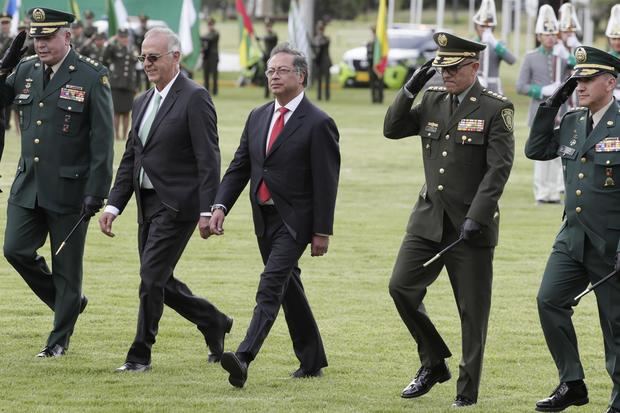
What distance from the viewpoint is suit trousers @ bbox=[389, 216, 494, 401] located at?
27.0 ft

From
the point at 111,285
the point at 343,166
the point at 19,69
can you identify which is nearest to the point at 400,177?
the point at 343,166

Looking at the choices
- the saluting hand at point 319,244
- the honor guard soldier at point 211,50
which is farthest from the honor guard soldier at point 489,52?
the honor guard soldier at point 211,50

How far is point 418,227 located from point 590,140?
3.39ft

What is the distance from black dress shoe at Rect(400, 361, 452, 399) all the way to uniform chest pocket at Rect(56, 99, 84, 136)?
8.18 ft

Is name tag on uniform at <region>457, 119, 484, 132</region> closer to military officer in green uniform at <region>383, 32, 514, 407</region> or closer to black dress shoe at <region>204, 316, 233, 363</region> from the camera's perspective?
military officer in green uniform at <region>383, 32, 514, 407</region>

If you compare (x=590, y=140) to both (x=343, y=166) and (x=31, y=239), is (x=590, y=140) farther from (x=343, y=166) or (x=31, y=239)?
(x=343, y=166)

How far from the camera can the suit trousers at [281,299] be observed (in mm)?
8438

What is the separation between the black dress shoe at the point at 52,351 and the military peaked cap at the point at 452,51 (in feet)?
9.59

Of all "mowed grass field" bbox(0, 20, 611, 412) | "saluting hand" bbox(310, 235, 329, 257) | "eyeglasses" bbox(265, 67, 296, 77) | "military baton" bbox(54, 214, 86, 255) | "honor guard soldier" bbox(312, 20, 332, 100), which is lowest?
"honor guard soldier" bbox(312, 20, 332, 100)

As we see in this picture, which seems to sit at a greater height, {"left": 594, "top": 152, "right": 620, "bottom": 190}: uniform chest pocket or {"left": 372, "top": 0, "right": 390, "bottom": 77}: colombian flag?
{"left": 594, "top": 152, "right": 620, "bottom": 190}: uniform chest pocket

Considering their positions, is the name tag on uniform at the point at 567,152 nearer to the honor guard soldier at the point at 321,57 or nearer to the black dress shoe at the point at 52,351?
the black dress shoe at the point at 52,351

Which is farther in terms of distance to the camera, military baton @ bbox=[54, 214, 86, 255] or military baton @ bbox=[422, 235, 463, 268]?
military baton @ bbox=[54, 214, 86, 255]

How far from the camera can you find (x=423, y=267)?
834cm

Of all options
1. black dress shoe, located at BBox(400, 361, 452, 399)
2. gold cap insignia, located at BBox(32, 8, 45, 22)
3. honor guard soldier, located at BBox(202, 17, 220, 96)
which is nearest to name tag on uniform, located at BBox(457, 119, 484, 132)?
black dress shoe, located at BBox(400, 361, 452, 399)
